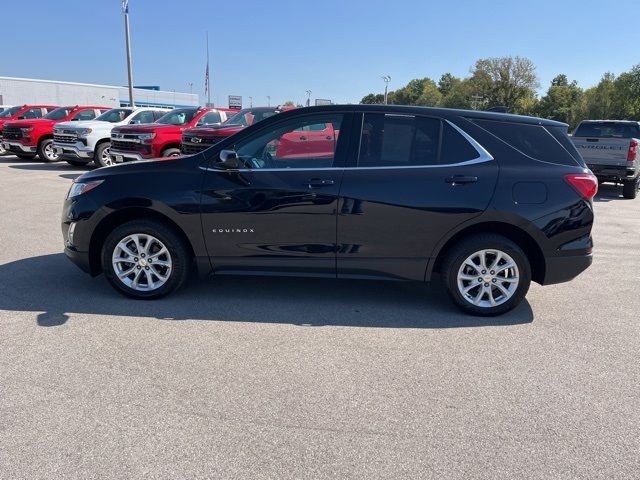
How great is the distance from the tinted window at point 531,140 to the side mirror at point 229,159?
2.12 m

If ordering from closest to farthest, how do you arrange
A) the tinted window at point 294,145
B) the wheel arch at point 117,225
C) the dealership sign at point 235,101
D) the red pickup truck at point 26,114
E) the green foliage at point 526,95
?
the tinted window at point 294,145
the wheel arch at point 117,225
the red pickup truck at point 26,114
the dealership sign at point 235,101
the green foliage at point 526,95

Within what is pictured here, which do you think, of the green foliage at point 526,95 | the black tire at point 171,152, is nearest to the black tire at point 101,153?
the black tire at point 171,152

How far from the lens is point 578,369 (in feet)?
12.0

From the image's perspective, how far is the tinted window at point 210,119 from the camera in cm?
1413

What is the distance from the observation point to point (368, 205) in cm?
442

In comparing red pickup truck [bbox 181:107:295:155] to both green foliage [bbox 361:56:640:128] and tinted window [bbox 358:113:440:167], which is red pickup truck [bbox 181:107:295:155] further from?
green foliage [bbox 361:56:640:128]

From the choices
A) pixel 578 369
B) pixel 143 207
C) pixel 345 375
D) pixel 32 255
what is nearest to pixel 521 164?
pixel 578 369

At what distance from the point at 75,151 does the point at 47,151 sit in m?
3.35

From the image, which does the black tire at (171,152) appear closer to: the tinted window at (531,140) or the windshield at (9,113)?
the tinted window at (531,140)

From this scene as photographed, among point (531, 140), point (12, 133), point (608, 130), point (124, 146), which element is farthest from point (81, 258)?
point (12, 133)

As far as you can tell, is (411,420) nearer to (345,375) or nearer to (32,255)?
(345,375)

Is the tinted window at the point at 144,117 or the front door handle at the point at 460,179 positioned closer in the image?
the front door handle at the point at 460,179

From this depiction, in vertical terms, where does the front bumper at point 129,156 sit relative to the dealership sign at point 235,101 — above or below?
below

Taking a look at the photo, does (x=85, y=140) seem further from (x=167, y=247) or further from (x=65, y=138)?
(x=167, y=247)
